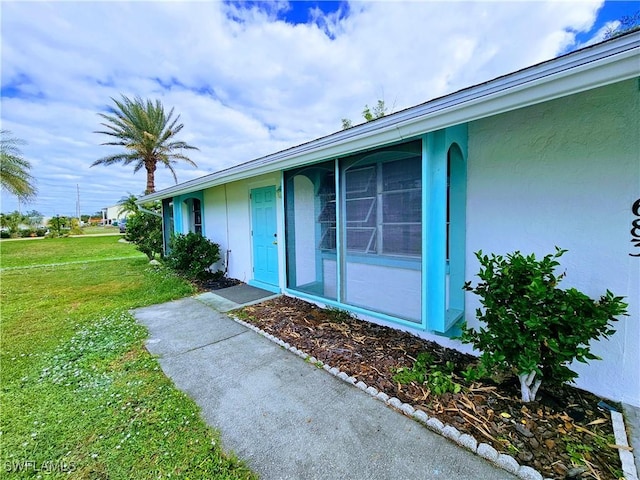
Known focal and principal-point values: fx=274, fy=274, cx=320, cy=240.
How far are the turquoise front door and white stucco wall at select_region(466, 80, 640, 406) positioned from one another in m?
4.11

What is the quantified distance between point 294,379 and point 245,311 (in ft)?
7.63

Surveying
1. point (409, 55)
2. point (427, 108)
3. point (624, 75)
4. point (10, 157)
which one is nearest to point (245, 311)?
point (427, 108)

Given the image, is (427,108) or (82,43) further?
(82,43)

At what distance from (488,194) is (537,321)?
1494 mm

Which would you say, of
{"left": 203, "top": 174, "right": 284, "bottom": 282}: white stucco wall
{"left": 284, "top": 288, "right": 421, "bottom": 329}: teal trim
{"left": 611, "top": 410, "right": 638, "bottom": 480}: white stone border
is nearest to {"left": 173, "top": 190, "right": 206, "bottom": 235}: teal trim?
{"left": 203, "top": 174, "right": 284, "bottom": 282}: white stucco wall

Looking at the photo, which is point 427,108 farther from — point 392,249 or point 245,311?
point 245,311

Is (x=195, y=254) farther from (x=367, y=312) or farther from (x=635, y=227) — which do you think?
(x=635, y=227)

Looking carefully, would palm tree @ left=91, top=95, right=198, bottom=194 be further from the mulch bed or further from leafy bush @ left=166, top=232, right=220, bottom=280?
the mulch bed

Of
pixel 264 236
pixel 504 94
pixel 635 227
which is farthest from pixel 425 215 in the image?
pixel 264 236

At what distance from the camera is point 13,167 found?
15.2 metres

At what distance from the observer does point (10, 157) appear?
49.8ft

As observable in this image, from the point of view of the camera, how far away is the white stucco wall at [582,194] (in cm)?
229

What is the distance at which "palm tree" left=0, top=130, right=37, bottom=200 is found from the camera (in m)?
15.0

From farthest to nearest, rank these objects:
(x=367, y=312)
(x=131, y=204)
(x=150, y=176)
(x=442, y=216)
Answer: (x=150, y=176) < (x=131, y=204) < (x=367, y=312) < (x=442, y=216)
